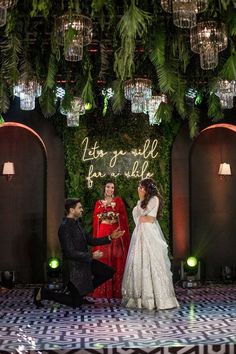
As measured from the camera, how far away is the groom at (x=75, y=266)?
6.30 meters

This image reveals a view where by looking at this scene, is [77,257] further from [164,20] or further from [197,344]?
[164,20]

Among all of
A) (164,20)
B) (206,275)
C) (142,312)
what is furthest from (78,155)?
(164,20)

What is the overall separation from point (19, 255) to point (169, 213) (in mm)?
2771

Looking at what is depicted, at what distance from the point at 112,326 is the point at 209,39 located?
2813mm

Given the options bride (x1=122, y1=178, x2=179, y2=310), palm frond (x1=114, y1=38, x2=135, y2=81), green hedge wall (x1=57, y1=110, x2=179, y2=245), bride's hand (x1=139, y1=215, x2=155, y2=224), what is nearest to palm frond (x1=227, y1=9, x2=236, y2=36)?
palm frond (x1=114, y1=38, x2=135, y2=81)

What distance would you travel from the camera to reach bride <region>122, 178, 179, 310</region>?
20.9 feet

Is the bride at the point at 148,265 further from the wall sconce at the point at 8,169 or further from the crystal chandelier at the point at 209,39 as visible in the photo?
the wall sconce at the point at 8,169

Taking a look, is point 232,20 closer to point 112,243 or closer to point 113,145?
point 112,243

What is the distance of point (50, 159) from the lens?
970 cm

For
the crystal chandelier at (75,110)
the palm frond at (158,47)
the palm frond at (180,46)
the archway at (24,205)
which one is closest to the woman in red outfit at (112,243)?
the crystal chandelier at (75,110)

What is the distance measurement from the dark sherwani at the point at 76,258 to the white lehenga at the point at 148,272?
0.50 meters

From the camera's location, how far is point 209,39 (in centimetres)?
477

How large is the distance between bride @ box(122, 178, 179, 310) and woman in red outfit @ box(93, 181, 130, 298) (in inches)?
40.0

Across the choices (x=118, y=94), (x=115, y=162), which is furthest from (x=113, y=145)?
(x=118, y=94)
